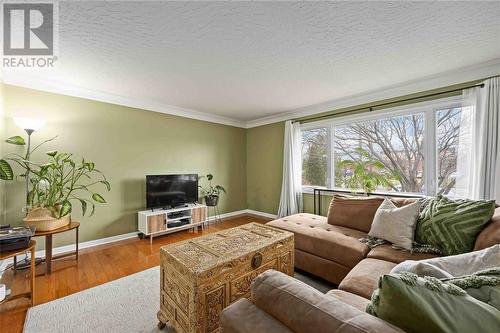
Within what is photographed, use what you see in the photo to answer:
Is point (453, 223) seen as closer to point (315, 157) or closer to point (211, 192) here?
point (315, 157)

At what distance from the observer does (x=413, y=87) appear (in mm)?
2988

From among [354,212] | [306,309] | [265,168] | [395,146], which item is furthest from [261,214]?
[306,309]

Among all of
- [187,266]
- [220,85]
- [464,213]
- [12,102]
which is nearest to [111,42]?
[220,85]

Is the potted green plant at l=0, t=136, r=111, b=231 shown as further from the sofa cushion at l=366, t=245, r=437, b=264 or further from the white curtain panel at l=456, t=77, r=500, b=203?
the white curtain panel at l=456, t=77, r=500, b=203

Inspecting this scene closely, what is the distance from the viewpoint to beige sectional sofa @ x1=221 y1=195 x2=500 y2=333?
0.73 m

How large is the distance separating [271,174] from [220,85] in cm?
253

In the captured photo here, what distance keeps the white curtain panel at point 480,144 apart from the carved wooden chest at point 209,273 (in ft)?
8.10

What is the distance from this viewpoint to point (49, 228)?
7.75 ft

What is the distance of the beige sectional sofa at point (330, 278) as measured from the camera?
0.73m

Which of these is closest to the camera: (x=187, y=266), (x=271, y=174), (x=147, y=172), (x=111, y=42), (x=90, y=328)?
(x=187, y=266)

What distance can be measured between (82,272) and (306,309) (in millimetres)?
2814

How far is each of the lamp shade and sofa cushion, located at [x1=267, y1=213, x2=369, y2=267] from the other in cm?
319

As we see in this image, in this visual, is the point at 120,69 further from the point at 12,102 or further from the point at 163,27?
the point at 12,102

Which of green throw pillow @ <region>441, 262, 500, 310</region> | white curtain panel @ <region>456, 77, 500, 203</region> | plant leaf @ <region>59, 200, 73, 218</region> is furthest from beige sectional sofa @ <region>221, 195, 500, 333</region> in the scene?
plant leaf @ <region>59, 200, 73, 218</region>
